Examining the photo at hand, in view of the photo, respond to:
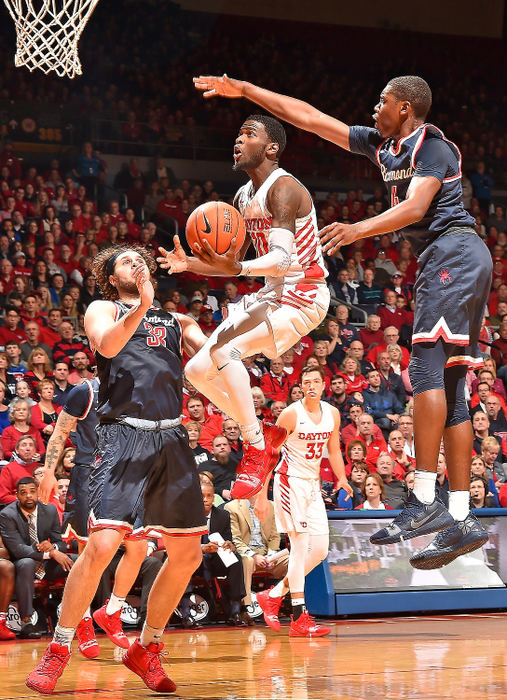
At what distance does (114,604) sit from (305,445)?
7.92ft

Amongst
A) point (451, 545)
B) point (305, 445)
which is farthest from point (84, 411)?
point (451, 545)

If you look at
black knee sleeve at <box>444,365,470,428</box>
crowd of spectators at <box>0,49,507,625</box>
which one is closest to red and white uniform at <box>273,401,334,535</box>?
crowd of spectators at <box>0,49,507,625</box>

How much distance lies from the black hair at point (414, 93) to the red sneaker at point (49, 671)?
138 inches

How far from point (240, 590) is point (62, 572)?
169 centimetres

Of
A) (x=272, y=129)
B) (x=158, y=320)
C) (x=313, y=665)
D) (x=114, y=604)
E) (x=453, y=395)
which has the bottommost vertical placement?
(x=313, y=665)

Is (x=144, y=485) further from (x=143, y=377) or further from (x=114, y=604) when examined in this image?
(x=114, y=604)

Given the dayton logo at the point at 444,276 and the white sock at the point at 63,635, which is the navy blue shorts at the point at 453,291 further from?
the white sock at the point at 63,635

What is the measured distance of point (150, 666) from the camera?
589 cm

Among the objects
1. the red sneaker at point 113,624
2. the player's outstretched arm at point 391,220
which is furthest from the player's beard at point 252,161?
the red sneaker at point 113,624

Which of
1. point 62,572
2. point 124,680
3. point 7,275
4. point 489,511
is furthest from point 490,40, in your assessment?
Result: point 124,680

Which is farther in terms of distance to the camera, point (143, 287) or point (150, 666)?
point (150, 666)

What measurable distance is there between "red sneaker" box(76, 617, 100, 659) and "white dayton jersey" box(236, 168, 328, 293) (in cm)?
329

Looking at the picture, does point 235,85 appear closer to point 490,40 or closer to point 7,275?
point 7,275

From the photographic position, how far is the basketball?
16.7 feet
